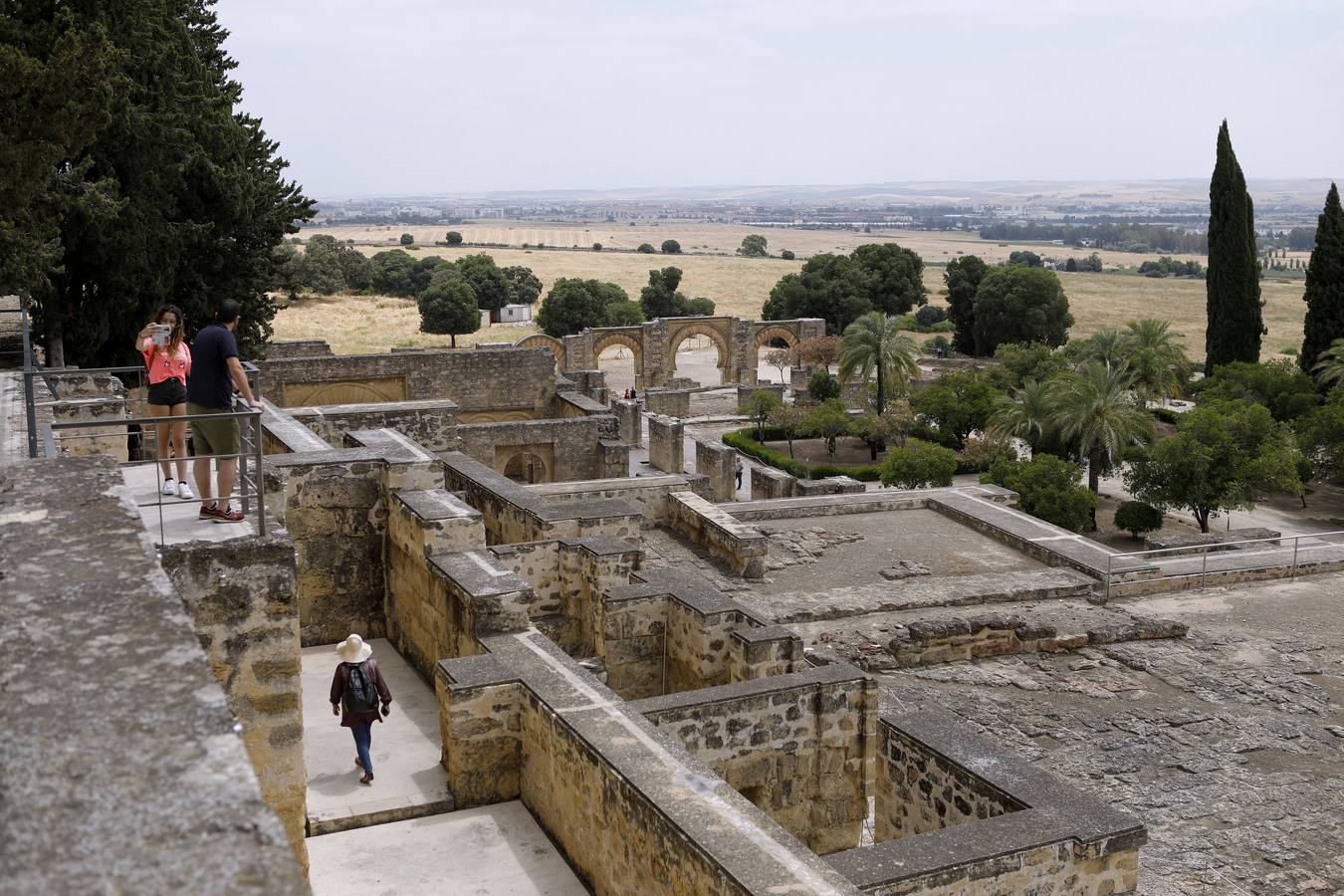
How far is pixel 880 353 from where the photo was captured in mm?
37188

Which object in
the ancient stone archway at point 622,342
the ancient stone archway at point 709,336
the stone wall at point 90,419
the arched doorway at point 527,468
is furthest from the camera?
the ancient stone archway at point 709,336

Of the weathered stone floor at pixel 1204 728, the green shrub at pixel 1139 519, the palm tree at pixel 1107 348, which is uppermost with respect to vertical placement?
the palm tree at pixel 1107 348

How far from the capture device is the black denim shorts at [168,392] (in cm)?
888

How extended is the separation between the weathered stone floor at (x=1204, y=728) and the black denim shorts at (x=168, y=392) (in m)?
7.09

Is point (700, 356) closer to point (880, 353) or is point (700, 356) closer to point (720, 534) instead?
point (880, 353)

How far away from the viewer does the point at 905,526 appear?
17.5m

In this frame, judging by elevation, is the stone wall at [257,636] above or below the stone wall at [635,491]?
above

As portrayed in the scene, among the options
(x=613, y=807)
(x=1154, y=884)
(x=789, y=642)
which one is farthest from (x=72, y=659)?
(x=1154, y=884)

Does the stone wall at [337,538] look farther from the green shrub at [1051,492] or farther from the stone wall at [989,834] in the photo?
the green shrub at [1051,492]

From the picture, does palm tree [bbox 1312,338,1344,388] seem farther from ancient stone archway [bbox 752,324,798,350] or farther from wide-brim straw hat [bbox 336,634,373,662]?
wide-brim straw hat [bbox 336,634,373,662]

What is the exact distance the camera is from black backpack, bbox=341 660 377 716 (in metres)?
8.44

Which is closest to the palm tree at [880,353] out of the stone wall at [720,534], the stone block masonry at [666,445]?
the stone block masonry at [666,445]

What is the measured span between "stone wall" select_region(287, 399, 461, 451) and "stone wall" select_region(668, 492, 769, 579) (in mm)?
3680

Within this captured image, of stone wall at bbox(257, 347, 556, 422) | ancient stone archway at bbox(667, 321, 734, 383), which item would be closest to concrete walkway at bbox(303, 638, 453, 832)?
stone wall at bbox(257, 347, 556, 422)
